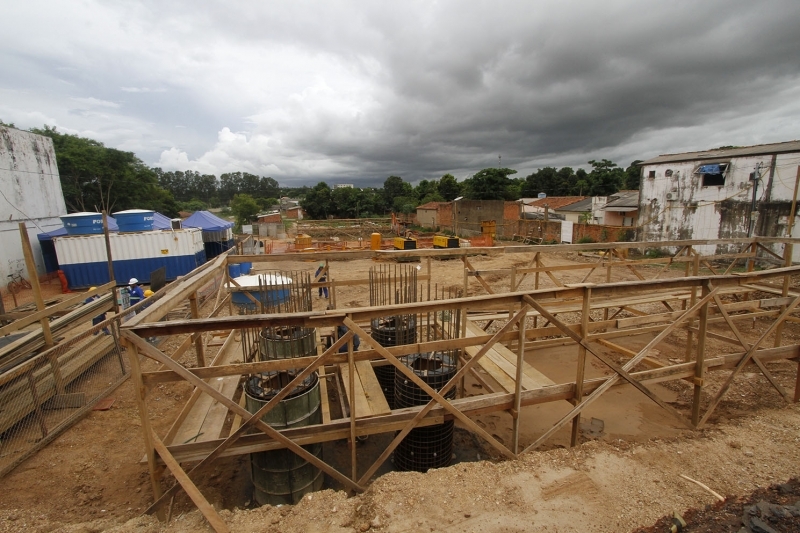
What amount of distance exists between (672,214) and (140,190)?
44.6m

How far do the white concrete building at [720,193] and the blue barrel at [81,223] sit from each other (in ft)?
94.4

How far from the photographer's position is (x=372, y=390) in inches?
187

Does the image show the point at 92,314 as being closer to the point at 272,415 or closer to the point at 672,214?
the point at 272,415

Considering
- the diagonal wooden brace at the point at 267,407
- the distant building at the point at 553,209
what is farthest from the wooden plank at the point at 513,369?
the distant building at the point at 553,209

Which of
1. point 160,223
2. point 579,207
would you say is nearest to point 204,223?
point 160,223

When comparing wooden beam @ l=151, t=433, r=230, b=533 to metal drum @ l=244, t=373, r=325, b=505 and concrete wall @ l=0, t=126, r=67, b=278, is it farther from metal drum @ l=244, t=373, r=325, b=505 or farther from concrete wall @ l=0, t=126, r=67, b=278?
concrete wall @ l=0, t=126, r=67, b=278

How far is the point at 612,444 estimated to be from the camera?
425cm

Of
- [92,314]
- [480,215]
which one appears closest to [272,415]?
[92,314]

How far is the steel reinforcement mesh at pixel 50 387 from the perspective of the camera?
16.6ft

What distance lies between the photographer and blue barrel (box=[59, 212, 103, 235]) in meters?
15.5

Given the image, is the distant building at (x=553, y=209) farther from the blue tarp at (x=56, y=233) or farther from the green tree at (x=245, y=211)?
the green tree at (x=245, y=211)

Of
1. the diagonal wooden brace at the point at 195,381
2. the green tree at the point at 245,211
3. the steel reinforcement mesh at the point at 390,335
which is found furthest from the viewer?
the green tree at the point at 245,211

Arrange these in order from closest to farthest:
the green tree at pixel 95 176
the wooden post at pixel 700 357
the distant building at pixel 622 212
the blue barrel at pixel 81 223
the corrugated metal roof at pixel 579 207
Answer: the wooden post at pixel 700 357 → the blue barrel at pixel 81 223 → the distant building at pixel 622 212 → the green tree at pixel 95 176 → the corrugated metal roof at pixel 579 207

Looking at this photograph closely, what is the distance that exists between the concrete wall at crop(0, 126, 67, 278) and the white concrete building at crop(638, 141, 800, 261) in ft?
107
